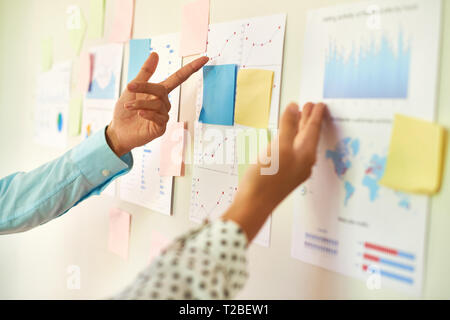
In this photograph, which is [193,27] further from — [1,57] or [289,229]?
[1,57]

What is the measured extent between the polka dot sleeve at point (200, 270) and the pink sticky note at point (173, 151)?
1.23 feet

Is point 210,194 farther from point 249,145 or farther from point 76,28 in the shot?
point 76,28

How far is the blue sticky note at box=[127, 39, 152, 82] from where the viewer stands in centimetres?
84

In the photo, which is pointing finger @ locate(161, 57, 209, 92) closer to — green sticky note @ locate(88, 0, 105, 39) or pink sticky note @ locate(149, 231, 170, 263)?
pink sticky note @ locate(149, 231, 170, 263)

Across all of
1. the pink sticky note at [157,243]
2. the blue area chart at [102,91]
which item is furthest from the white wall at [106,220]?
the blue area chart at [102,91]

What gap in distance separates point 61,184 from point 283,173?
1.78 ft

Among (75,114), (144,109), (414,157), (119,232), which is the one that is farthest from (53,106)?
(414,157)

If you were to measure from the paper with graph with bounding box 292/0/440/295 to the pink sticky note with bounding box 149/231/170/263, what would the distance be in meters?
0.34

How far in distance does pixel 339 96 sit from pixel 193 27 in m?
0.37

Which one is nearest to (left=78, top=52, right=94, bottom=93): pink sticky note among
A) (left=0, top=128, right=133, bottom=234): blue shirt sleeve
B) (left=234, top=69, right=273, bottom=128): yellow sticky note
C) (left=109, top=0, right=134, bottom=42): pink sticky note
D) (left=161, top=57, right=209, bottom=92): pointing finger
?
(left=109, top=0, right=134, bottom=42): pink sticky note

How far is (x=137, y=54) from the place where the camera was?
86 cm

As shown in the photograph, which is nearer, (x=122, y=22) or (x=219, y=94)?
(x=219, y=94)

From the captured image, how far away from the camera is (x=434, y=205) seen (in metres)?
0.44
